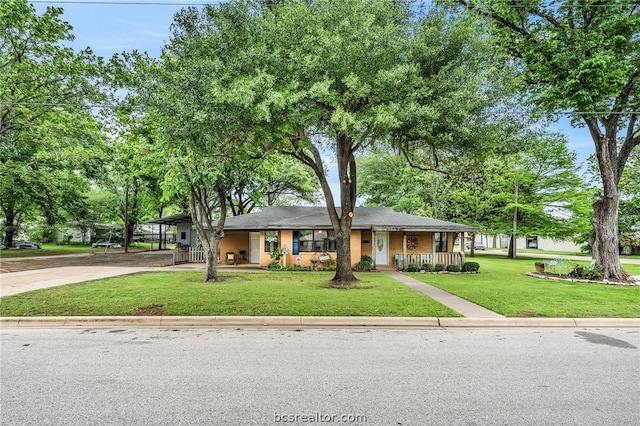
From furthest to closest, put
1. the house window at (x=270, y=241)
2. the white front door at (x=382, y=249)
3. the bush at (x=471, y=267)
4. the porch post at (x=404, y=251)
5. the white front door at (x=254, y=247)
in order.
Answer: the white front door at (x=254, y=247) → the house window at (x=270, y=241) → the white front door at (x=382, y=249) → the porch post at (x=404, y=251) → the bush at (x=471, y=267)

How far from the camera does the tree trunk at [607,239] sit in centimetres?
1509

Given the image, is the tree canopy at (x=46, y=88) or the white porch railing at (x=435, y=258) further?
the white porch railing at (x=435, y=258)

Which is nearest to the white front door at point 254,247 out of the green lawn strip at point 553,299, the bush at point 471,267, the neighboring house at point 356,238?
the neighboring house at point 356,238

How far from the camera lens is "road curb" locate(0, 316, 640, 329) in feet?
24.5

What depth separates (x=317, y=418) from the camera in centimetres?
352

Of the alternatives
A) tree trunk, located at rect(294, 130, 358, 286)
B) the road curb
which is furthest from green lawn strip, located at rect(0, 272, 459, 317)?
tree trunk, located at rect(294, 130, 358, 286)

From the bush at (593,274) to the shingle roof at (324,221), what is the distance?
5282 mm

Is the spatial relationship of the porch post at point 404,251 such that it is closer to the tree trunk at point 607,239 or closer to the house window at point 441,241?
the house window at point 441,241

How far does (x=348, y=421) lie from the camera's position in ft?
11.5

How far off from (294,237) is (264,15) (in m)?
→ 12.1

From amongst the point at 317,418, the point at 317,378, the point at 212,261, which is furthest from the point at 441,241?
the point at 317,418

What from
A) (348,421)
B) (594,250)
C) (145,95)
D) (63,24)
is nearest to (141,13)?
(145,95)

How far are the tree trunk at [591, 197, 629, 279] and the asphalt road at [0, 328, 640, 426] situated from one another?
10464mm

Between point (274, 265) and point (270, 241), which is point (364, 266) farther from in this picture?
point (270, 241)
